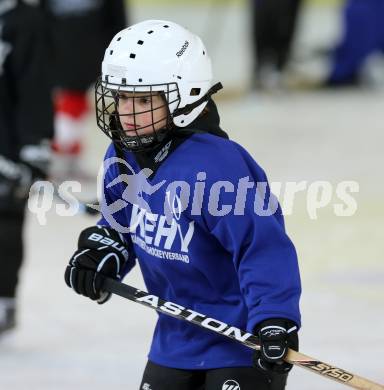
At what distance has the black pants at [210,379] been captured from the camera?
2396 millimetres

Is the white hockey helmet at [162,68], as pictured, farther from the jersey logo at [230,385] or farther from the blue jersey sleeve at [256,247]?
the jersey logo at [230,385]

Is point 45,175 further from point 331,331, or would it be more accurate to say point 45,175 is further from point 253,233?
point 253,233

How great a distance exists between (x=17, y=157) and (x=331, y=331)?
118 centimetres

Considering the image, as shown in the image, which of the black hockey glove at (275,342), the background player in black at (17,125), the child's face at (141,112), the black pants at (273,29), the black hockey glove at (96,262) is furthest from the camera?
the black pants at (273,29)

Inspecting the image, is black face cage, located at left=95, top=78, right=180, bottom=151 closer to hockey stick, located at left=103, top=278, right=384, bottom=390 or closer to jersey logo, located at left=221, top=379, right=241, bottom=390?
hockey stick, located at left=103, top=278, right=384, bottom=390

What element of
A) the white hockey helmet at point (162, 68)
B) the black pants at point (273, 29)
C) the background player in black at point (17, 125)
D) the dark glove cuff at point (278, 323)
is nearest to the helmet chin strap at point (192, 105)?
the white hockey helmet at point (162, 68)

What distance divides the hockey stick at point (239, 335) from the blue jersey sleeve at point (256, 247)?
0.16 ft

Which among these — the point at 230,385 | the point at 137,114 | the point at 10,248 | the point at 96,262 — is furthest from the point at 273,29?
the point at 230,385

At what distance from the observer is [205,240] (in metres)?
2.39

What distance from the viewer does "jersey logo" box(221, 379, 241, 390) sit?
2389 millimetres

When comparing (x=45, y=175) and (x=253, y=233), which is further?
(x=45, y=175)

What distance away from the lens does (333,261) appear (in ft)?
14.3

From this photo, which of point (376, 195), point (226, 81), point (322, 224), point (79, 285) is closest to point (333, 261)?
point (322, 224)

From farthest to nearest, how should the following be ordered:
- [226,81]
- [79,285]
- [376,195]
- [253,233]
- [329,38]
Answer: [329,38]
[226,81]
[376,195]
[79,285]
[253,233]
